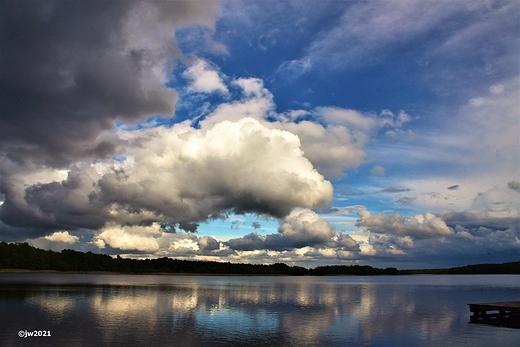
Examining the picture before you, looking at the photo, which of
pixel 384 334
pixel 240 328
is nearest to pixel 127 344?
pixel 240 328

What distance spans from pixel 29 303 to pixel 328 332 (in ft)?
158

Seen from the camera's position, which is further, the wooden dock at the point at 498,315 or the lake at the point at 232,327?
the wooden dock at the point at 498,315

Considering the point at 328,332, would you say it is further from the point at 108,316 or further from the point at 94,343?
the point at 108,316

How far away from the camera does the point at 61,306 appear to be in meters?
60.5

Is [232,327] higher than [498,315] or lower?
higher

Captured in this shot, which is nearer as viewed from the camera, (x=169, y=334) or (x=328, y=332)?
(x=169, y=334)

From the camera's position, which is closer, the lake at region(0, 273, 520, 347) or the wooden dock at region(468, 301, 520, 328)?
the lake at region(0, 273, 520, 347)

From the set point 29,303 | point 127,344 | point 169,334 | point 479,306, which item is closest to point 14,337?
point 127,344

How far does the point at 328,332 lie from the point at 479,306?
25.5 meters

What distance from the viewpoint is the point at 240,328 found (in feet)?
142

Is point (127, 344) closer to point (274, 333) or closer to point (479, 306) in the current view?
point (274, 333)

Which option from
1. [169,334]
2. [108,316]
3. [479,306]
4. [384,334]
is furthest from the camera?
[479,306]

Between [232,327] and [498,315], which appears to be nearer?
[232,327]

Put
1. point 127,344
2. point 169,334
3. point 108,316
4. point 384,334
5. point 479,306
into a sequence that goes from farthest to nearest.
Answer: point 479,306, point 108,316, point 384,334, point 169,334, point 127,344
